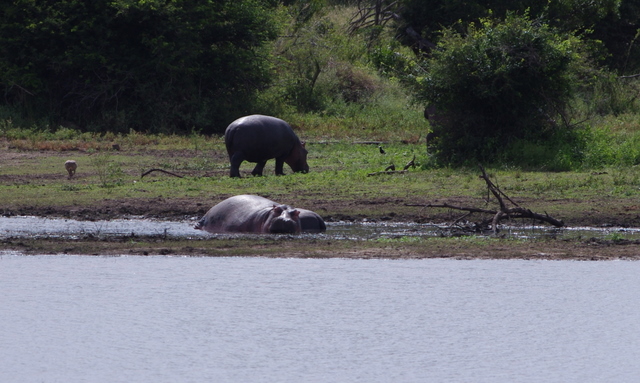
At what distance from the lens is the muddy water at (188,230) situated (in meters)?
11.1

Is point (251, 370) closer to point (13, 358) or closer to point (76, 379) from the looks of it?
point (76, 379)

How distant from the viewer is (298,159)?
54.6 ft

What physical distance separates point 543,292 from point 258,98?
19.6 metres

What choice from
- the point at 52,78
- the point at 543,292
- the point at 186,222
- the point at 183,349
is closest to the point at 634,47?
the point at 52,78

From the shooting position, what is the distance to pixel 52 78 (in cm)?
2609

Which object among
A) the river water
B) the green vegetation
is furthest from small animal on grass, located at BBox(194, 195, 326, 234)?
the green vegetation

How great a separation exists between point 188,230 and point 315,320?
169 inches

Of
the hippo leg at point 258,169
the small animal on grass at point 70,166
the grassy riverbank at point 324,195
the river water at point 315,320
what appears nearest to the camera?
the river water at point 315,320

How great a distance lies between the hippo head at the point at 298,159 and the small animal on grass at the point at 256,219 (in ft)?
16.4

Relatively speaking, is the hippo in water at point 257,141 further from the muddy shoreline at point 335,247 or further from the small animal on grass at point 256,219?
the muddy shoreline at point 335,247

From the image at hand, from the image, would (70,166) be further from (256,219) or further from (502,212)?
(502,212)

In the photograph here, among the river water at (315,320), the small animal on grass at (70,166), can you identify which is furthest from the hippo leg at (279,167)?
the river water at (315,320)

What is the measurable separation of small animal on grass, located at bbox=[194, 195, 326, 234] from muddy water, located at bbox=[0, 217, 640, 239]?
21 cm

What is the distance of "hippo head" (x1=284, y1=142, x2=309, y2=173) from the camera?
16.6m
